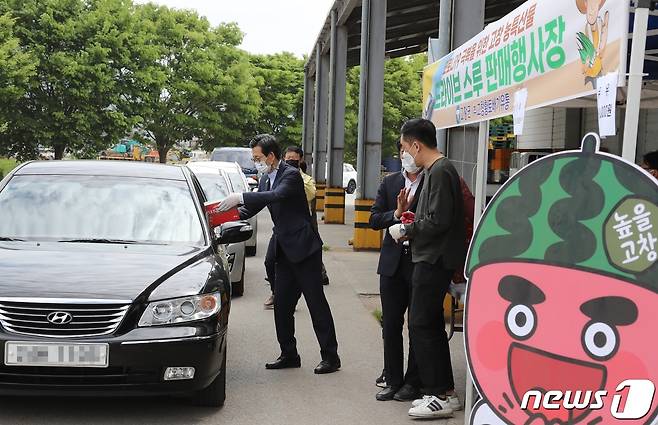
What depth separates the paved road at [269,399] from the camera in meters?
5.66

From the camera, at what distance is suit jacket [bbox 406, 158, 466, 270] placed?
551 cm

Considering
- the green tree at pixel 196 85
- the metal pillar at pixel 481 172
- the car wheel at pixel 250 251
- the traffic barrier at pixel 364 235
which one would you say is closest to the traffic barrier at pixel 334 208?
the traffic barrier at pixel 364 235

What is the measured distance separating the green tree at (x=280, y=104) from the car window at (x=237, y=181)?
1605 inches

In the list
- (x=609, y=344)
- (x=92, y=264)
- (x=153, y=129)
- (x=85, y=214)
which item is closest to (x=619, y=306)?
(x=609, y=344)

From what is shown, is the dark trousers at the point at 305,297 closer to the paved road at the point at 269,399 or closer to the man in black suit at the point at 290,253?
the man in black suit at the point at 290,253

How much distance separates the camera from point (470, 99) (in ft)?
18.0

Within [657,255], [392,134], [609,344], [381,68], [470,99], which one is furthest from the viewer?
[392,134]

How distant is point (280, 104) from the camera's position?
192ft

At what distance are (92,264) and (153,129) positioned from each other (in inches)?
1824

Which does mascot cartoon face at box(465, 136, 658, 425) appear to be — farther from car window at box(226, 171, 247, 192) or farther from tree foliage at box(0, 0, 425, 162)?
tree foliage at box(0, 0, 425, 162)

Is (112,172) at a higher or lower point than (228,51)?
lower

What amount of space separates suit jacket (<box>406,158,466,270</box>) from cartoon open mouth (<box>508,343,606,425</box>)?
1627 millimetres

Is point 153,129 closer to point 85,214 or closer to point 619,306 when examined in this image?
point 85,214

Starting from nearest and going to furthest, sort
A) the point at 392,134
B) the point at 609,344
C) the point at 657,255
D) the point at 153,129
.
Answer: the point at 657,255 → the point at 609,344 → the point at 153,129 → the point at 392,134
